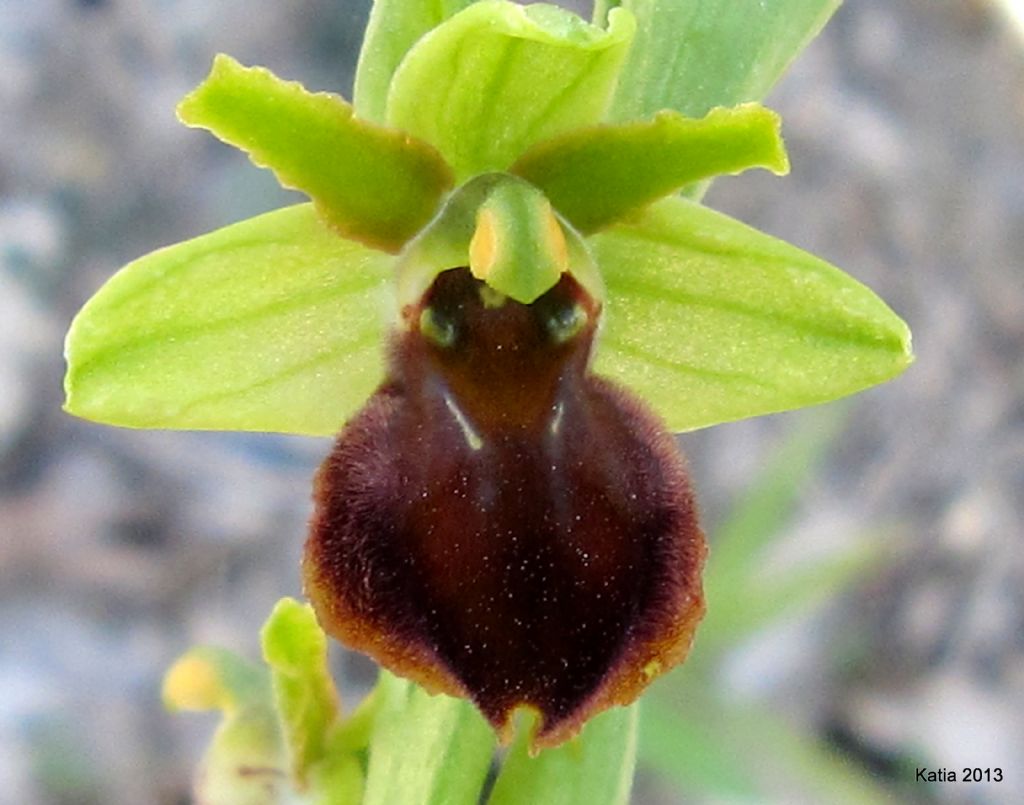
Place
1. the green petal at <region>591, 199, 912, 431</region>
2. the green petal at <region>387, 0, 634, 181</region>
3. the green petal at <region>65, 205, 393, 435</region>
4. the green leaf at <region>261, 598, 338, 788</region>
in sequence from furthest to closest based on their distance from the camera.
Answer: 1. the green leaf at <region>261, 598, 338, 788</region>
2. the green petal at <region>591, 199, 912, 431</region>
3. the green petal at <region>65, 205, 393, 435</region>
4. the green petal at <region>387, 0, 634, 181</region>

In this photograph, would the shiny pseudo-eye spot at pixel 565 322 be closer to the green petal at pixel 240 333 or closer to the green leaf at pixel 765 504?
the green petal at pixel 240 333

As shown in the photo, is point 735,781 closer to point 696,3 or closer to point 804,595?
point 804,595

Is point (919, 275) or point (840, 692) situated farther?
point (919, 275)

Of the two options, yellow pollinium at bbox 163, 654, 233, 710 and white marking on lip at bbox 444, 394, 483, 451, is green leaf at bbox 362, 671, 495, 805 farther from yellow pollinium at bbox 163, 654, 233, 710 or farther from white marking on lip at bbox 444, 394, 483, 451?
yellow pollinium at bbox 163, 654, 233, 710

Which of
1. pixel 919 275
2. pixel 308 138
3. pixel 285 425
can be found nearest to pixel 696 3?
pixel 308 138

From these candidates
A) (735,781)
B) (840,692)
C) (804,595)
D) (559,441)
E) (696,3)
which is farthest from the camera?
(840,692)

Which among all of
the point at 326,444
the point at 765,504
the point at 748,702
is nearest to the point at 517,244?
the point at 765,504

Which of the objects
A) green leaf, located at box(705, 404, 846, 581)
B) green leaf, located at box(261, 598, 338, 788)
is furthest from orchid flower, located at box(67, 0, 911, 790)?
green leaf, located at box(705, 404, 846, 581)
